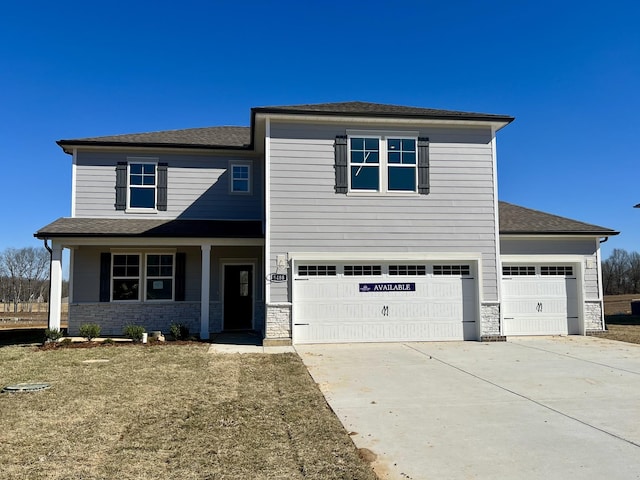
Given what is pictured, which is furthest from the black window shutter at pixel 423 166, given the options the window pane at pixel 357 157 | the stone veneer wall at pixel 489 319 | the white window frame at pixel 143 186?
the white window frame at pixel 143 186

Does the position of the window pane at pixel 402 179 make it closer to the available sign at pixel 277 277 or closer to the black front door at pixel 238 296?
the available sign at pixel 277 277

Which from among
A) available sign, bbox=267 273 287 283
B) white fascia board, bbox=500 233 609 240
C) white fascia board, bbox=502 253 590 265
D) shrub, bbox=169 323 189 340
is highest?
white fascia board, bbox=500 233 609 240

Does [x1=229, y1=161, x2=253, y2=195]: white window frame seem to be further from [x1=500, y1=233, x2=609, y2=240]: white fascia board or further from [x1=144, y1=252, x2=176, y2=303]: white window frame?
[x1=500, y1=233, x2=609, y2=240]: white fascia board

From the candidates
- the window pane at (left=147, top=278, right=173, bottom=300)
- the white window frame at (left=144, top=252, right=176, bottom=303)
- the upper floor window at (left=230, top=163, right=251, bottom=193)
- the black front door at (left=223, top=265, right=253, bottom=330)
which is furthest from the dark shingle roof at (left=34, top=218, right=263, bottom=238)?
the window pane at (left=147, top=278, right=173, bottom=300)

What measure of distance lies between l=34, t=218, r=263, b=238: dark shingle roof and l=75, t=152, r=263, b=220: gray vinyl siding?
1.27ft

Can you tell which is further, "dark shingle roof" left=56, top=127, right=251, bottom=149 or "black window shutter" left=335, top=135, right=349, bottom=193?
"dark shingle roof" left=56, top=127, right=251, bottom=149

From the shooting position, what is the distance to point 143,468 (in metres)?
3.98

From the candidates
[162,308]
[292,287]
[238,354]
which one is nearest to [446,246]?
[292,287]

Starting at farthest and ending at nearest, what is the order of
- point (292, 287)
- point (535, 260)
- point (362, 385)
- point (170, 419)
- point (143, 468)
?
point (535, 260) < point (292, 287) < point (362, 385) < point (170, 419) < point (143, 468)

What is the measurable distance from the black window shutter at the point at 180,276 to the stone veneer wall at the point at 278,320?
379 centimetres

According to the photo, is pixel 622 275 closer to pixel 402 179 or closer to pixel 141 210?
pixel 402 179

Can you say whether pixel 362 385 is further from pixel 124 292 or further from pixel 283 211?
pixel 124 292

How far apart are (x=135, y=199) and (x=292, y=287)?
6247 millimetres

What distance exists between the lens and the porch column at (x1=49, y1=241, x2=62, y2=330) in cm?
1168
